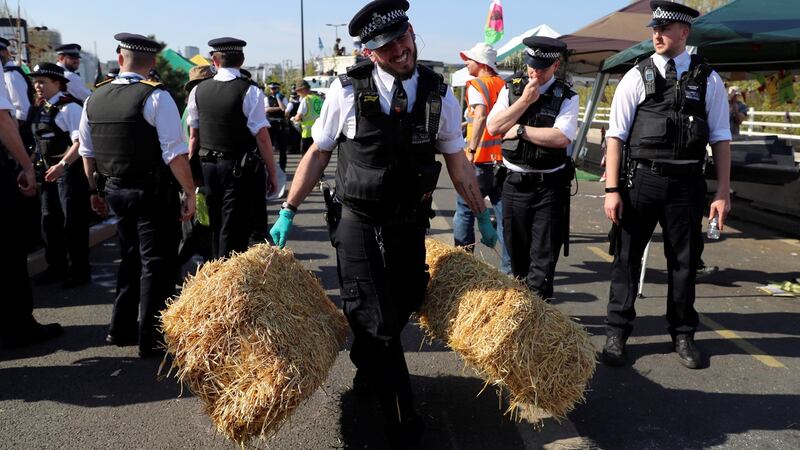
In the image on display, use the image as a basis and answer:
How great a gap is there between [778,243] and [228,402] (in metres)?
7.66

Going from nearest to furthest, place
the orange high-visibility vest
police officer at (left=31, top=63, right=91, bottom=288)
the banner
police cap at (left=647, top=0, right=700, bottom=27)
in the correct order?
police cap at (left=647, top=0, right=700, bottom=27), the orange high-visibility vest, police officer at (left=31, top=63, right=91, bottom=288), the banner

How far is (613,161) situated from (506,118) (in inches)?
30.7

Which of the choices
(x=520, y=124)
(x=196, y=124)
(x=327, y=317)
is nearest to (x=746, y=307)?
(x=520, y=124)

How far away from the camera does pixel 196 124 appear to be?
506cm

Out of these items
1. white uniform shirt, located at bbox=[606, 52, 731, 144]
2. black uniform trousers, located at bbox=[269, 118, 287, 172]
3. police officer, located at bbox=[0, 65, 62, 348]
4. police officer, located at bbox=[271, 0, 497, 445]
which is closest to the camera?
police officer, located at bbox=[271, 0, 497, 445]

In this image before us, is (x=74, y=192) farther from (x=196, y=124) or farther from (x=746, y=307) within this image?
(x=746, y=307)

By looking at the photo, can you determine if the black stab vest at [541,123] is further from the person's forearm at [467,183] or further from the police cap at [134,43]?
the police cap at [134,43]

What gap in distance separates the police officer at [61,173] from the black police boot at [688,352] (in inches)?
202

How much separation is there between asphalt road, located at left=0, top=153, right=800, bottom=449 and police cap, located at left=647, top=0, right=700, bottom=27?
7.32 feet

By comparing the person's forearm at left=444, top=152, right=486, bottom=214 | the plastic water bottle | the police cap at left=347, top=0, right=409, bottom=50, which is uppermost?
the police cap at left=347, top=0, right=409, bottom=50

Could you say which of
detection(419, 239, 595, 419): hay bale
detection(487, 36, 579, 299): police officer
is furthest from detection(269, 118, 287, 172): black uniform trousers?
detection(419, 239, 595, 419): hay bale

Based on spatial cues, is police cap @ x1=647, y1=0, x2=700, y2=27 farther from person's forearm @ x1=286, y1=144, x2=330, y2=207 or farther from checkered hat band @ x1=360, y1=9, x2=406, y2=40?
person's forearm @ x1=286, y1=144, x2=330, y2=207

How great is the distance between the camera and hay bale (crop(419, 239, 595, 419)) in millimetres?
2740

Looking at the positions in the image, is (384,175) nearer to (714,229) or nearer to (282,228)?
(282,228)
